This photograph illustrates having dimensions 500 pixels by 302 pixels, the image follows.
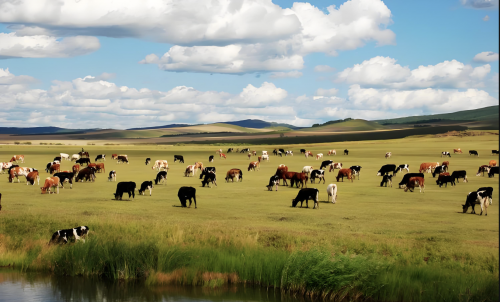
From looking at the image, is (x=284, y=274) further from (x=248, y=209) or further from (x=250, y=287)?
(x=248, y=209)

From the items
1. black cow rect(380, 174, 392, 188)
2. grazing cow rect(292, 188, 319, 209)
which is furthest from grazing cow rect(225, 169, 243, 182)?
grazing cow rect(292, 188, 319, 209)

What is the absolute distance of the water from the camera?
695 inches

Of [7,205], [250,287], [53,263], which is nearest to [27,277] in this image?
[53,263]

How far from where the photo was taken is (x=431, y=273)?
696 inches

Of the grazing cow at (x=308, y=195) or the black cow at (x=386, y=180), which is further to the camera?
the black cow at (x=386, y=180)

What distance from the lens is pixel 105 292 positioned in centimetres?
1838

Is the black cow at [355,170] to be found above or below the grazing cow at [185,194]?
above

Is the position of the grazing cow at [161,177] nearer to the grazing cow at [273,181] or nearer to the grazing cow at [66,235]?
the grazing cow at [273,181]

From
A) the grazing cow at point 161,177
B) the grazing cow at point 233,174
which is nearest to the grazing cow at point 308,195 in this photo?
the grazing cow at point 233,174

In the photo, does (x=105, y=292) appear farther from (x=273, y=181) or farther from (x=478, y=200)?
(x=273, y=181)

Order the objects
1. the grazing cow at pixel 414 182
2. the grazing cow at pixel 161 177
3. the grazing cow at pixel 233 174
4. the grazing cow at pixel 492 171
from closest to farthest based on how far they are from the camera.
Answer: the grazing cow at pixel 414 182 < the grazing cow at pixel 161 177 < the grazing cow at pixel 233 174 < the grazing cow at pixel 492 171

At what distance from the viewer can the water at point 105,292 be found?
17.6 meters

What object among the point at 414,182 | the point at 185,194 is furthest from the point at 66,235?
the point at 414,182

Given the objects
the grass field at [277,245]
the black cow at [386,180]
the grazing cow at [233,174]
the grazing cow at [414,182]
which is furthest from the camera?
the grazing cow at [233,174]
